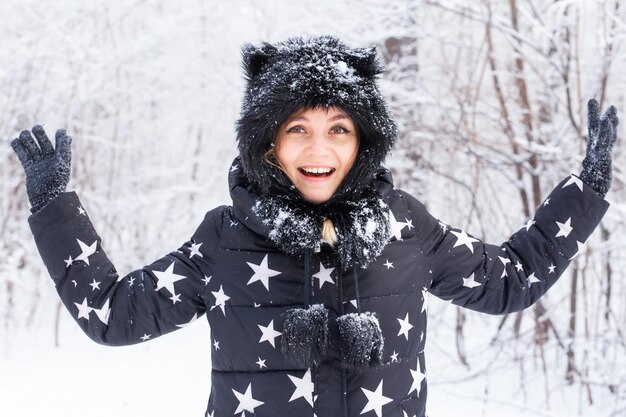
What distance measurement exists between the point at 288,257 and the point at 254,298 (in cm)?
12

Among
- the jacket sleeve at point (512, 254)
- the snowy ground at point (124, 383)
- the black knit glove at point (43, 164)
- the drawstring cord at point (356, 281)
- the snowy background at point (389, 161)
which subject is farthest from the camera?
the snowy ground at point (124, 383)

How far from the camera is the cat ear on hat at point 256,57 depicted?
160 cm

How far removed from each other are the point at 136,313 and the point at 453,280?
80cm

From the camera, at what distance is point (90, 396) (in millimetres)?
3848

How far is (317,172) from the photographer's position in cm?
155

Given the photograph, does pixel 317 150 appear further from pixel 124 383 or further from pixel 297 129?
pixel 124 383

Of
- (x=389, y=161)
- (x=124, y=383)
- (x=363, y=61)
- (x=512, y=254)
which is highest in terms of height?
(x=389, y=161)

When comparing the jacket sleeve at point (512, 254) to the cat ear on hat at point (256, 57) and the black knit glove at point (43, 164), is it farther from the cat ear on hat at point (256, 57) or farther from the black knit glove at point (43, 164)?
the black knit glove at point (43, 164)

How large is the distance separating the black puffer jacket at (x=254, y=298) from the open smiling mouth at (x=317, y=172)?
0.14 m

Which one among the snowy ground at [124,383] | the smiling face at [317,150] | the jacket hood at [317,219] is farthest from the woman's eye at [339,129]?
the snowy ground at [124,383]

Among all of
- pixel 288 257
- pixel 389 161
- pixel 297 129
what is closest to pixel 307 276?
pixel 288 257

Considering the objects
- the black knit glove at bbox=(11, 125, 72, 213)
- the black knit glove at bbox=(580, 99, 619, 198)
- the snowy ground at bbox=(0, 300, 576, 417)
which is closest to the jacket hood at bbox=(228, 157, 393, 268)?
the black knit glove at bbox=(11, 125, 72, 213)

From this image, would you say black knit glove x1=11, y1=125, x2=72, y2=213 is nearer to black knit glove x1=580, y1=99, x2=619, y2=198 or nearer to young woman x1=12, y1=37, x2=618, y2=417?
young woman x1=12, y1=37, x2=618, y2=417

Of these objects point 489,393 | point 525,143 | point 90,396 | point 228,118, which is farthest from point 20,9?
point 489,393
